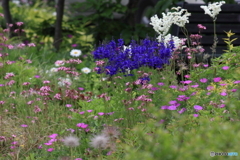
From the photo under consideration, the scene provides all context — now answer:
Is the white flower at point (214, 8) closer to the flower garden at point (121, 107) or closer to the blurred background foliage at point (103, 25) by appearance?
the flower garden at point (121, 107)

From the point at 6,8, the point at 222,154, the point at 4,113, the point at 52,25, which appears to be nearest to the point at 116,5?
the point at 52,25

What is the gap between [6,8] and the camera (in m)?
8.52

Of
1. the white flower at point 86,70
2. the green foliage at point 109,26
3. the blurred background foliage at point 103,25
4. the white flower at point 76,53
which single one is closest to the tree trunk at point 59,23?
the blurred background foliage at point 103,25

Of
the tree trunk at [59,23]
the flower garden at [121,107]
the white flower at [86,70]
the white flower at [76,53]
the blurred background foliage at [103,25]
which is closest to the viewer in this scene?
the flower garden at [121,107]

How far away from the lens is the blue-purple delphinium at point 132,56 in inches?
171

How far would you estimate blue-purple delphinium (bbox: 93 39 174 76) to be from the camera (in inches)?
171

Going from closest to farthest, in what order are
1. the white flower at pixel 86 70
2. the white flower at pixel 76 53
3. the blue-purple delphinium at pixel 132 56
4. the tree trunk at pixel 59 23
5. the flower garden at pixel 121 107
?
the flower garden at pixel 121 107 < the blue-purple delphinium at pixel 132 56 < the white flower at pixel 86 70 < the white flower at pixel 76 53 < the tree trunk at pixel 59 23

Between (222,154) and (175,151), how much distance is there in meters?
0.26

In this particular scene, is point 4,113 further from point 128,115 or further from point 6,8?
point 6,8

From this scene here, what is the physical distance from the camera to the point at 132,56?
457 centimetres

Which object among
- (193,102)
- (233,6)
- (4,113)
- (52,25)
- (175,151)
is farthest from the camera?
(52,25)

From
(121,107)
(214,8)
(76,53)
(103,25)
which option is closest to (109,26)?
(103,25)

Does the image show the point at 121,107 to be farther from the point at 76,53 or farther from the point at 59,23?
the point at 59,23

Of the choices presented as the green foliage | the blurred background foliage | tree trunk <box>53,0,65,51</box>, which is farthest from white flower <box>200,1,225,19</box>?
tree trunk <box>53,0,65,51</box>
